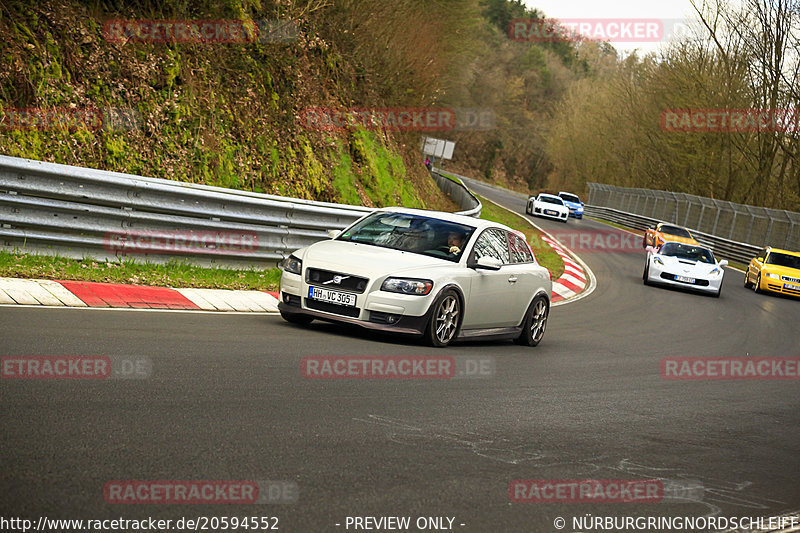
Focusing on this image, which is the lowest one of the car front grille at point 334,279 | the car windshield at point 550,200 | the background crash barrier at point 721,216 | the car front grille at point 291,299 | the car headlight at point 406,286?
the car front grille at point 291,299

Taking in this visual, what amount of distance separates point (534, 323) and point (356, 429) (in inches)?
253

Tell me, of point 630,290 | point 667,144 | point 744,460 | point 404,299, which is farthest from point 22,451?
point 667,144

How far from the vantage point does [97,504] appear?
13.4 ft

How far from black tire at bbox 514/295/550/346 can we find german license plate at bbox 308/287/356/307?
2.99 metres

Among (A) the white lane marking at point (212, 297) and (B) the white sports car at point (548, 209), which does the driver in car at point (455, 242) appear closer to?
(A) the white lane marking at point (212, 297)

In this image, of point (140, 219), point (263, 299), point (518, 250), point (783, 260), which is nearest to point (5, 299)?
point (140, 219)

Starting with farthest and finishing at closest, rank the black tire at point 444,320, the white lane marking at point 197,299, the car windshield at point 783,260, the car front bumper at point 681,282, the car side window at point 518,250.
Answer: the car windshield at point 783,260, the car front bumper at point 681,282, the car side window at point 518,250, the white lane marking at point 197,299, the black tire at point 444,320

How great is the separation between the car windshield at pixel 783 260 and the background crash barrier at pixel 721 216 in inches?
592

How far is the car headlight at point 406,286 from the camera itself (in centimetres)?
981

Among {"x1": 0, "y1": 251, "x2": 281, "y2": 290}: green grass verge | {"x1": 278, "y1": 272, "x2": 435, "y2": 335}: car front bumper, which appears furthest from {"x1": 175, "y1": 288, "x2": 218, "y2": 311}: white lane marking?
{"x1": 278, "y1": 272, "x2": 435, "y2": 335}: car front bumper

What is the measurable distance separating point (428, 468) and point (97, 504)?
1.94 metres

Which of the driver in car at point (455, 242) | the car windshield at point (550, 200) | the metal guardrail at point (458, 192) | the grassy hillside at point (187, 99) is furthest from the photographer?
the car windshield at point (550, 200)

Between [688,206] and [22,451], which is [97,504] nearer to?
[22,451]

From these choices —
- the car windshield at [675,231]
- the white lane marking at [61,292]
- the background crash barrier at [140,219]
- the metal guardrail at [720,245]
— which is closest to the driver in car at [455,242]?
the background crash barrier at [140,219]
